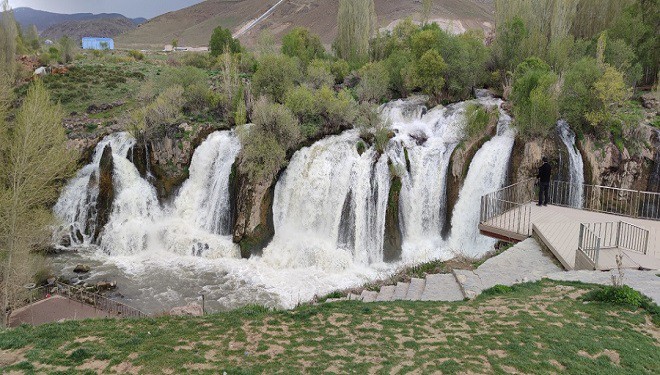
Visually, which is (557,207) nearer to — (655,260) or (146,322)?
(655,260)

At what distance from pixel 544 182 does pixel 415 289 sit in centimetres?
754

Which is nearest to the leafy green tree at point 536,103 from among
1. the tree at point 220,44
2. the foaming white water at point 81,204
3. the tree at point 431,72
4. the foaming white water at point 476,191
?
the foaming white water at point 476,191

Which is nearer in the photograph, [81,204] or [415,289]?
[415,289]

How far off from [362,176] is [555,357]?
1339 centimetres

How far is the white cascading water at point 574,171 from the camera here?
18.2 metres

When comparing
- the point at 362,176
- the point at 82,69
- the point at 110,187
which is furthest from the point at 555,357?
the point at 82,69

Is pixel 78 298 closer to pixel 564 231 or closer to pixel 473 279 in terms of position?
pixel 473 279

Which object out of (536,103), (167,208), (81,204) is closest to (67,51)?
(81,204)

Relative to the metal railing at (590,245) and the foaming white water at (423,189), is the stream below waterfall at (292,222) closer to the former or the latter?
the foaming white water at (423,189)

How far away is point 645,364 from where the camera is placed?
6938 millimetres

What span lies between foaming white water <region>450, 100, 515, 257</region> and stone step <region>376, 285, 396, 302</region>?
6.89 meters

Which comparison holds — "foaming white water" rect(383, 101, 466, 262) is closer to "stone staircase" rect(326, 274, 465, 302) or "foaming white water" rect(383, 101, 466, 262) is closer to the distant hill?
"stone staircase" rect(326, 274, 465, 302)

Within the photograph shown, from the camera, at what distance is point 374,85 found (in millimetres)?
28578

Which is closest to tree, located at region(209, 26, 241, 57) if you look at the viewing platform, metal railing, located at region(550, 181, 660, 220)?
the viewing platform
